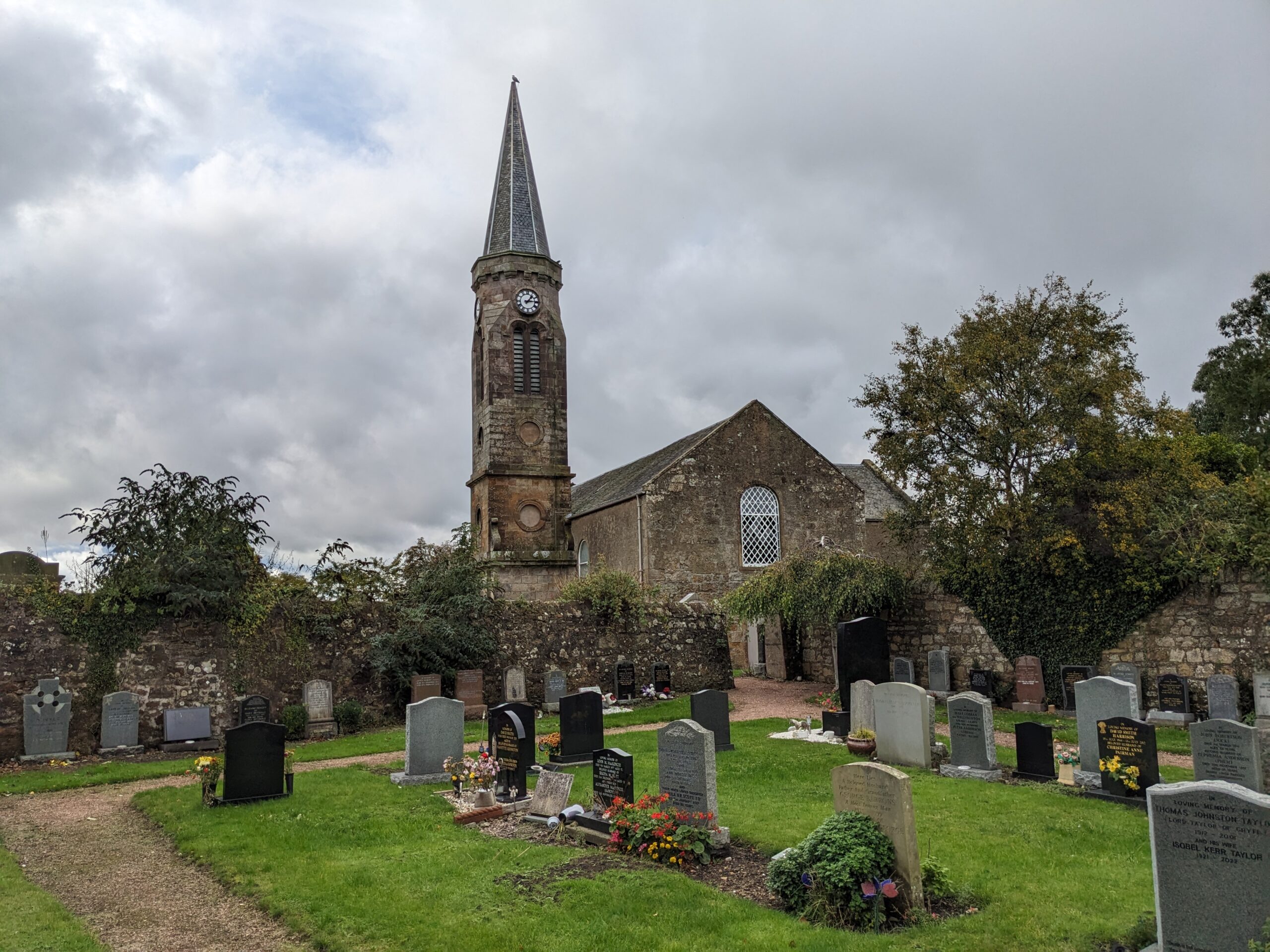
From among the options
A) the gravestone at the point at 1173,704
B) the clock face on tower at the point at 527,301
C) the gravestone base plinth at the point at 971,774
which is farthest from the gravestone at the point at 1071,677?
the clock face on tower at the point at 527,301

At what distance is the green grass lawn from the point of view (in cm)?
608

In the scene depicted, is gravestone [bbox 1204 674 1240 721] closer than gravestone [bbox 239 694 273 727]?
Yes

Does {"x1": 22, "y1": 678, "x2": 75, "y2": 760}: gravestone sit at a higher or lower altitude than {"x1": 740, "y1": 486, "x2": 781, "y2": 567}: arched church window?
lower

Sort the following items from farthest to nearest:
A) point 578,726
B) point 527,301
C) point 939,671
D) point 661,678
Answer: point 527,301 < point 661,678 < point 939,671 < point 578,726

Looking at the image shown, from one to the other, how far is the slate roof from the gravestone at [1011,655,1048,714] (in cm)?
1383

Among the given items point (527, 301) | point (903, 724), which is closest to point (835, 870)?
point (903, 724)

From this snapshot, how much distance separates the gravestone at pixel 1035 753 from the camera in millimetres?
11367

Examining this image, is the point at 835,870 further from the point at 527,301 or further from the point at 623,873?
the point at 527,301

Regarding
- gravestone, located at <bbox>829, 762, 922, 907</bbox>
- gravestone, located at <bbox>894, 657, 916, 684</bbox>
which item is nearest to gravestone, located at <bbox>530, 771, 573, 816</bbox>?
gravestone, located at <bbox>829, 762, 922, 907</bbox>

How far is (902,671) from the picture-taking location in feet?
61.6

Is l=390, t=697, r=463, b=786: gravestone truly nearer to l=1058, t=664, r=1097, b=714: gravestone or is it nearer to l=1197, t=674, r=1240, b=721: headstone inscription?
l=1058, t=664, r=1097, b=714: gravestone

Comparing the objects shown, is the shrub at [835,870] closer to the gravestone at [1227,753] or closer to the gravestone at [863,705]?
the gravestone at [1227,753]

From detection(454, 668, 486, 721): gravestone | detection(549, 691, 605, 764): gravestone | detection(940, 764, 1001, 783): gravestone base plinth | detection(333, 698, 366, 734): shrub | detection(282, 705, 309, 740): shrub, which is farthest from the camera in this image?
detection(454, 668, 486, 721): gravestone

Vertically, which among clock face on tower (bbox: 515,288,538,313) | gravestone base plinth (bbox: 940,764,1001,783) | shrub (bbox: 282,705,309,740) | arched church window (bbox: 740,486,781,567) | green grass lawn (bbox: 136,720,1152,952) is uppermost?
clock face on tower (bbox: 515,288,538,313)
